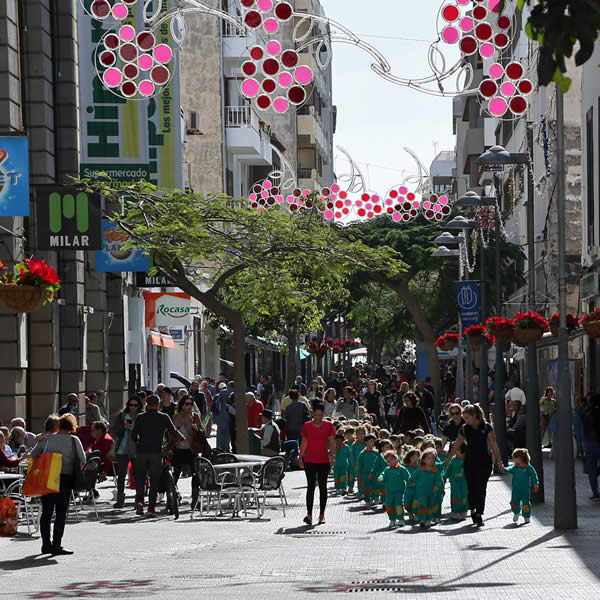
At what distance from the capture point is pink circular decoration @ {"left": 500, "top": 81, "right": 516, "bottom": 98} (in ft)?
52.3

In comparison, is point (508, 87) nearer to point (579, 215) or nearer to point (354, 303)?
point (579, 215)

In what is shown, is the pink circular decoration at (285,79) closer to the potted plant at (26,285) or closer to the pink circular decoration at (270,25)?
the pink circular decoration at (270,25)

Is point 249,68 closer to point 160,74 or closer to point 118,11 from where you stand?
point 118,11

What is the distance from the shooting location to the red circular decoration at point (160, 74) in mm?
19225

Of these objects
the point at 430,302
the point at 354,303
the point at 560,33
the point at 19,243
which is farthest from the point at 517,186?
the point at 560,33

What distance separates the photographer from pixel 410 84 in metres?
15.8

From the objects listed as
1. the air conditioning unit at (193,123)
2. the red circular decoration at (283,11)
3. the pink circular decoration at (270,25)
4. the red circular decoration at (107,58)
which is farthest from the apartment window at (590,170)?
the air conditioning unit at (193,123)

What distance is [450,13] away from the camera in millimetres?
15188

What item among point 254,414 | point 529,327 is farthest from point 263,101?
point 254,414

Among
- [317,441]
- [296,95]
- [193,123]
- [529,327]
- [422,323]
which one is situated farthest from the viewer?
[193,123]

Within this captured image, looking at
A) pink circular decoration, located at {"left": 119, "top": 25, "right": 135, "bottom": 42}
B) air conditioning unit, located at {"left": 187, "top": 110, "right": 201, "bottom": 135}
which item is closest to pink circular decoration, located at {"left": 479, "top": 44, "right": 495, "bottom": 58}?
pink circular decoration, located at {"left": 119, "top": 25, "right": 135, "bottom": 42}

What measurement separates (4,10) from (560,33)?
19.6 meters

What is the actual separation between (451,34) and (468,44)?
0.96 feet

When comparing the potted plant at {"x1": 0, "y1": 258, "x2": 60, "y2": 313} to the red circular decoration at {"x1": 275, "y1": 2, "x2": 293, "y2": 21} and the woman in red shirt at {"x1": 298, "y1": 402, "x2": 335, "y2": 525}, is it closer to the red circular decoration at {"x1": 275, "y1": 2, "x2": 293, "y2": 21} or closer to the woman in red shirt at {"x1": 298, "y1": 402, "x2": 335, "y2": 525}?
the woman in red shirt at {"x1": 298, "y1": 402, "x2": 335, "y2": 525}
